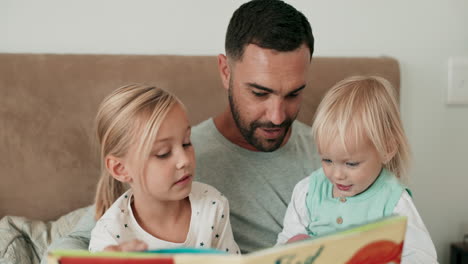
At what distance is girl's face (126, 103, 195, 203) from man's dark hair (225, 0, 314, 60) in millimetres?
316

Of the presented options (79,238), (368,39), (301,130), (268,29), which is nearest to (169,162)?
(79,238)

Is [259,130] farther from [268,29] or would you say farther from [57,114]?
[57,114]

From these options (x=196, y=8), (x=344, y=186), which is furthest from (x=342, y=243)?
(x=196, y=8)

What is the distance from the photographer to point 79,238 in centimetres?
108

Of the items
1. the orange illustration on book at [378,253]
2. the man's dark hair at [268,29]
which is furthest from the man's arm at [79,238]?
the orange illustration on book at [378,253]

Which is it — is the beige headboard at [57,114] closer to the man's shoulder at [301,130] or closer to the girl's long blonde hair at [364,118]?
the man's shoulder at [301,130]

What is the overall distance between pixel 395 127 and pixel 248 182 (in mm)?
429

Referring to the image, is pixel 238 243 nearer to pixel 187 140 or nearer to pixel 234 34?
pixel 187 140

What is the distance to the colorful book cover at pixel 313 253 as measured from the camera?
1.80 feet

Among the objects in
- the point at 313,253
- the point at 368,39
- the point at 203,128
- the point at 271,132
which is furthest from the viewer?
the point at 368,39

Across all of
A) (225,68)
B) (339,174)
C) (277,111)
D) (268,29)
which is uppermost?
(268,29)

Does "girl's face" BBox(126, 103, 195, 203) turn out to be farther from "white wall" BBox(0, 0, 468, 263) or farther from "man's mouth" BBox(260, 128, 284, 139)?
"white wall" BBox(0, 0, 468, 263)

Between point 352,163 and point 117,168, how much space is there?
524 millimetres

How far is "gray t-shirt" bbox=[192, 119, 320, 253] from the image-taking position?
1.25 metres
